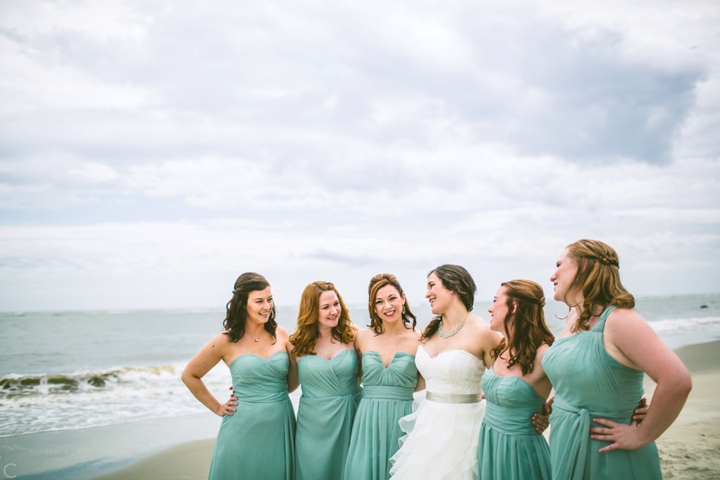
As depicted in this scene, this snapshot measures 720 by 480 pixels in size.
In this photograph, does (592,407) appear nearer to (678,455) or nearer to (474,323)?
(474,323)

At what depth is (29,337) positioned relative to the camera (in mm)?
30422

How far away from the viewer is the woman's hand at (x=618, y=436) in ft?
9.19

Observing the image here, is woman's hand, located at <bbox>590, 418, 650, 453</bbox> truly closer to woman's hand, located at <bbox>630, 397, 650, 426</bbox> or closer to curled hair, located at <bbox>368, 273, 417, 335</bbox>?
woman's hand, located at <bbox>630, 397, 650, 426</bbox>

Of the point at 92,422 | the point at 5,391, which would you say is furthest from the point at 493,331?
the point at 5,391

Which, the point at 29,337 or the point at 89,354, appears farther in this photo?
the point at 29,337

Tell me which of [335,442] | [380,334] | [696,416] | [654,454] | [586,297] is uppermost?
[586,297]

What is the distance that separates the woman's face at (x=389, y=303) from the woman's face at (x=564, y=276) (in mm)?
1739

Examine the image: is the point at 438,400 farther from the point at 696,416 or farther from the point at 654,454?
the point at 696,416

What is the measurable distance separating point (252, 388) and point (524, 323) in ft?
8.42

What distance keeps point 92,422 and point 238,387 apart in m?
7.72

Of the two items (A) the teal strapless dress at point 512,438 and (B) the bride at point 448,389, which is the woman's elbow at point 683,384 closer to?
(A) the teal strapless dress at point 512,438

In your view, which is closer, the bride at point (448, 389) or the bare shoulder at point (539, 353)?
the bare shoulder at point (539, 353)

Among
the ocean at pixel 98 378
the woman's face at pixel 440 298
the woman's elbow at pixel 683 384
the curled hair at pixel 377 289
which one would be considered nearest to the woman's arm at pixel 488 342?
the woman's face at pixel 440 298

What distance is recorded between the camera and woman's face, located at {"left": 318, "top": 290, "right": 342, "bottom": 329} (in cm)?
489
